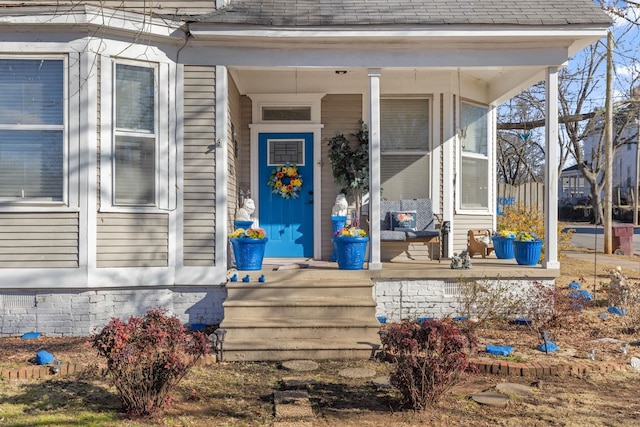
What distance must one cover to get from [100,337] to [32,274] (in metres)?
2.71

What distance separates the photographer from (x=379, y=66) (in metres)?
6.45

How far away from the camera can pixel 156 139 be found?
20.1 ft

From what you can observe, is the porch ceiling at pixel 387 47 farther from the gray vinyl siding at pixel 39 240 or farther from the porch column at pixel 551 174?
the gray vinyl siding at pixel 39 240

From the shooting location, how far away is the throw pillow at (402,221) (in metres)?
7.64

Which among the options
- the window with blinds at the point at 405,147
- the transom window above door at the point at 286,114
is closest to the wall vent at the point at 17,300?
the transom window above door at the point at 286,114

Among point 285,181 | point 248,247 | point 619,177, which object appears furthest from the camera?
point 619,177

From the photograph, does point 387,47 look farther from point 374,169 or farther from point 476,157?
point 476,157

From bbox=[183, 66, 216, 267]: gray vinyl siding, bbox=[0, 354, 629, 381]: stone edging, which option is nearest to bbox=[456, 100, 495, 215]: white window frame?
bbox=[0, 354, 629, 381]: stone edging

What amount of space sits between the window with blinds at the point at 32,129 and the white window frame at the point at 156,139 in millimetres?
435

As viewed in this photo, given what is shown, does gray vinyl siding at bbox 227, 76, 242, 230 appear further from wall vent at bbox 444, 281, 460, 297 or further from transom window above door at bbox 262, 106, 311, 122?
wall vent at bbox 444, 281, 460, 297

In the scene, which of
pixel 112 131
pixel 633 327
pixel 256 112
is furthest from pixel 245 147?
pixel 633 327

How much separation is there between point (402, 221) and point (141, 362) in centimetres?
479

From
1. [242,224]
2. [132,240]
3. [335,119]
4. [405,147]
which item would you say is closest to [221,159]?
[242,224]

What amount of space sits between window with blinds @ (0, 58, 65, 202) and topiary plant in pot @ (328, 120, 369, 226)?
3.62 meters
